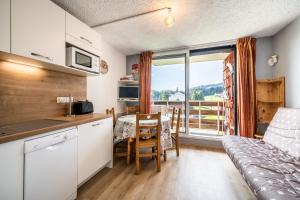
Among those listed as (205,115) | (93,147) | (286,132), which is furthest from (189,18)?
(205,115)

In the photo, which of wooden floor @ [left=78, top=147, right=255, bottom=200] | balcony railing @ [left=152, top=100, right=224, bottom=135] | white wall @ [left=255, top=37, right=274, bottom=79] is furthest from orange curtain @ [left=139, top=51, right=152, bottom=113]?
white wall @ [left=255, top=37, right=274, bottom=79]

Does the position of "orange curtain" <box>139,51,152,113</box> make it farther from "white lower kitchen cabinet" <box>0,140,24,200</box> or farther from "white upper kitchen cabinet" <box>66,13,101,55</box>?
"white lower kitchen cabinet" <box>0,140,24,200</box>

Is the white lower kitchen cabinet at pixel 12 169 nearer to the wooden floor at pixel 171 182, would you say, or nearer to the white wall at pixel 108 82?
the wooden floor at pixel 171 182

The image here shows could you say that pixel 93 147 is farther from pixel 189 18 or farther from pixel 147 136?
pixel 189 18

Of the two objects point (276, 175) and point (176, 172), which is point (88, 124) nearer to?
point (176, 172)

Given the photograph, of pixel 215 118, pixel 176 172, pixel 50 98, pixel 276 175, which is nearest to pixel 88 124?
pixel 50 98

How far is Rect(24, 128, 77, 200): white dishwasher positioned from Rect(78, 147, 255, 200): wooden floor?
0.36 metres

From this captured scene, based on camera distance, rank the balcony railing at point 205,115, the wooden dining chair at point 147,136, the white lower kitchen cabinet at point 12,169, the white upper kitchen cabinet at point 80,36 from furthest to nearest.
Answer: the balcony railing at point 205,115 < the wooden dining chair at point 147,136 < the white upper kitchen cabinet at point 80,36 < the white lower kitchen cabinet at point 12,169

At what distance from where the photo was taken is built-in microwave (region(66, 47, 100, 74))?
68.8 inches

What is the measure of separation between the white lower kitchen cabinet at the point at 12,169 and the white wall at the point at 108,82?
163 centimetres

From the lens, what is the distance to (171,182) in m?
1.85

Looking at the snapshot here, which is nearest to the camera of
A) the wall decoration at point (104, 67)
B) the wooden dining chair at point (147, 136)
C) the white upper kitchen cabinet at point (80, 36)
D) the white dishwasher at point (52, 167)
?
the white dishwasher at point (52, 167)

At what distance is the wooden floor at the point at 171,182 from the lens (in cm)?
159

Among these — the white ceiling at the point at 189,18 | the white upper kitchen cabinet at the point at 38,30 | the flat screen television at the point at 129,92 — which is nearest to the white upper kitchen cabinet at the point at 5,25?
the white upper kitchen cabinet at the point at 38,30
